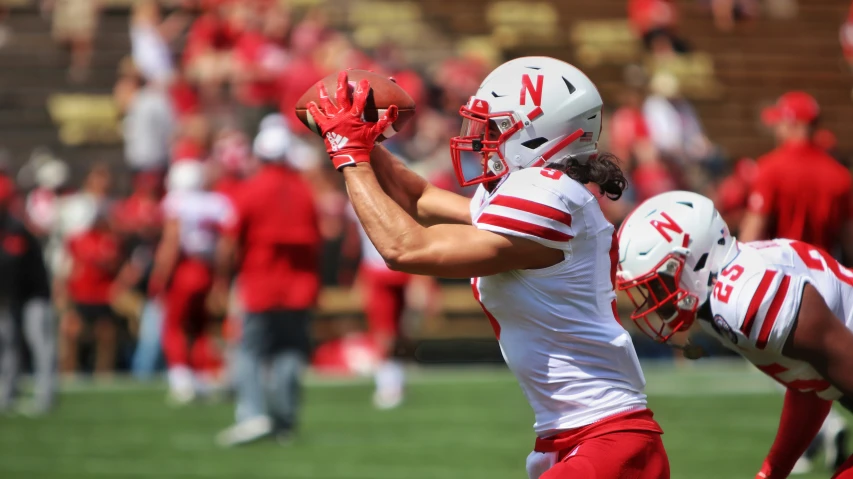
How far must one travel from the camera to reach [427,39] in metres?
18.0

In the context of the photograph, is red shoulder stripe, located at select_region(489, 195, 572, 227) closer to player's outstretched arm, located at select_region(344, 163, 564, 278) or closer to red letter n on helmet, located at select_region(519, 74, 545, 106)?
player's outstretched arm, located at select_region(344, 163, 564, 278)

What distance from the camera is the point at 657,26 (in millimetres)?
17469

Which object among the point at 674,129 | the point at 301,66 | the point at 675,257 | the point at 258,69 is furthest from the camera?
the point at 674,129

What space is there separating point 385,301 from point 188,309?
184 cm

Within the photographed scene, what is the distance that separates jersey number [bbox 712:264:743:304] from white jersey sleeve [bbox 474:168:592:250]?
67 cm

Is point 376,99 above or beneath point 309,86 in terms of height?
above

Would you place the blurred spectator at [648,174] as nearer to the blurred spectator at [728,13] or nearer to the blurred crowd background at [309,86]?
the blurred crowd background at [309,86]

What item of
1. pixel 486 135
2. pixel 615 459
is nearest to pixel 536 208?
pixel 486 135

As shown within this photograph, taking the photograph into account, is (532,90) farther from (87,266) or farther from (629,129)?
(629,129)

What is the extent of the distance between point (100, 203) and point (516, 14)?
7385 millimetres

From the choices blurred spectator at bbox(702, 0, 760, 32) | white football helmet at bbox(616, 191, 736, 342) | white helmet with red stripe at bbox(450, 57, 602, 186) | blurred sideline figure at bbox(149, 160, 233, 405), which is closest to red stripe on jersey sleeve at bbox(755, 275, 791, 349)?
white football helmet at bbox(616, 191, 736, 342)

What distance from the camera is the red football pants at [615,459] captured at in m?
3.42

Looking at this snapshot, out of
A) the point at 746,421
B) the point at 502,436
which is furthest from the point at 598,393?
the point at 746,421

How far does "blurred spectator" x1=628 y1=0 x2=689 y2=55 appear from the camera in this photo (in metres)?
17.3
